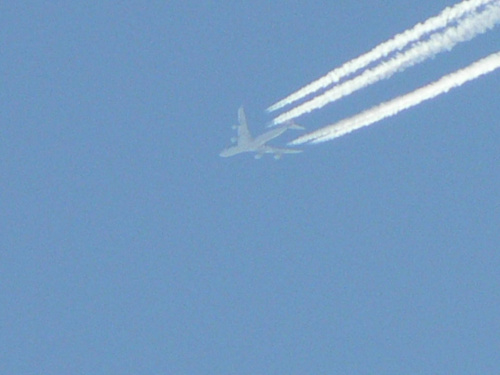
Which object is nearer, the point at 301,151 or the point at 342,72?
the point at 342,72

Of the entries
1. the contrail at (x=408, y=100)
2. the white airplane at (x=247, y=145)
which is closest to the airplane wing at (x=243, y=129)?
the white airplane at (x=247, y=145)

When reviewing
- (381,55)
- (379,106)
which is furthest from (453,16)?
(379,106)

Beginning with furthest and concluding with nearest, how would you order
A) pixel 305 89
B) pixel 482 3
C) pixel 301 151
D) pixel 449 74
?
pixel 301 151, pixel 305 89, pixel 449 74, pixel 482 3

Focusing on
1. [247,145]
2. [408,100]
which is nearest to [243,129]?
[247,145]

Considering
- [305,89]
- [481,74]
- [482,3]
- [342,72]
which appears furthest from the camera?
[305,89]

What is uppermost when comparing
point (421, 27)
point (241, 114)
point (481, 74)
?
point (241, 114)

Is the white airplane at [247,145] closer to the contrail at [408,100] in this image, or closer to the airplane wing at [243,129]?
the airplane wing at [243,129]

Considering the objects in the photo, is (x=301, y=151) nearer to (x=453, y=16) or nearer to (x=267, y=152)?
(x=267, y=152)
